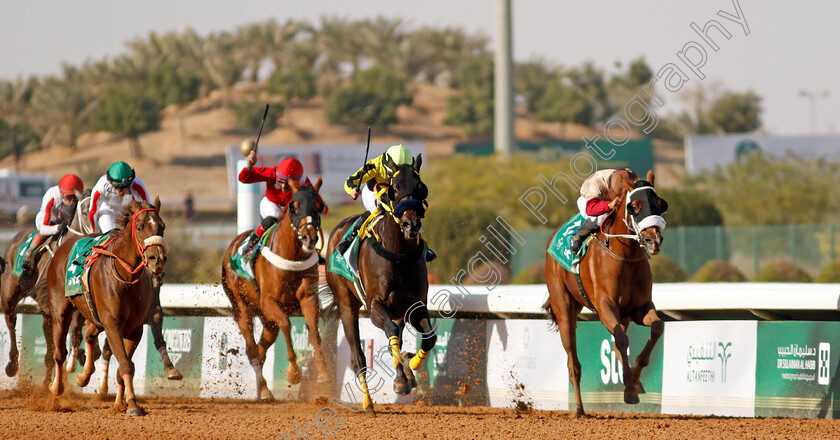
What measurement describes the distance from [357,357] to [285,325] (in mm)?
1381

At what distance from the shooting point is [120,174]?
926cm

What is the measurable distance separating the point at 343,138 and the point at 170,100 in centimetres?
1101

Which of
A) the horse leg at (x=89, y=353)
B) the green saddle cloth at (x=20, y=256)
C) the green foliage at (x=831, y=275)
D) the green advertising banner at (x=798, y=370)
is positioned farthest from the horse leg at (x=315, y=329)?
the green foliage at (x=831, y=275)

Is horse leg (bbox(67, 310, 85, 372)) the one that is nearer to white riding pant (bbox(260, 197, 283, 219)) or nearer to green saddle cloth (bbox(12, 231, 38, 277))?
green saddle cloth (bbox(12, 231, 38, 277))

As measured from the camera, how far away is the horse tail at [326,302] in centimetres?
984

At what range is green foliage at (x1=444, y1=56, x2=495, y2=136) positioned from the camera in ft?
210

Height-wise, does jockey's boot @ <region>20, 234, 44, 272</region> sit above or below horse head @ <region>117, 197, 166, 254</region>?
below

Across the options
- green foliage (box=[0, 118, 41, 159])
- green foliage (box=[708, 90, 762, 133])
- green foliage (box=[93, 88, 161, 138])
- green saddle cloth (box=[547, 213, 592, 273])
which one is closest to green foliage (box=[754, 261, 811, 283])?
green saddle cloth (box=[547, 213, 592, 273])

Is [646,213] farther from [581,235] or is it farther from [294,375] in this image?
[294,375]

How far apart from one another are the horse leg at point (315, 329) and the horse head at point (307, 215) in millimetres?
810

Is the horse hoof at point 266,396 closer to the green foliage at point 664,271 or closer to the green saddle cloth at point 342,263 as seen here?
the green saddle cloth at point 342,263

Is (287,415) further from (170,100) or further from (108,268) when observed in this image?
(170,100)

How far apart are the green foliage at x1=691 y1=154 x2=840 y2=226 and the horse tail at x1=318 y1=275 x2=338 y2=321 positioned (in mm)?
31570

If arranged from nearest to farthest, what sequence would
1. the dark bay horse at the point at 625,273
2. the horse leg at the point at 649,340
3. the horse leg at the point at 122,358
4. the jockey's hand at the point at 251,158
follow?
the dark bay horse at the point at 625,273 → the horse leg at the point at 649,340 → the horse leg at the point at 122,358 → the jockey's hand at the point at 251,158
